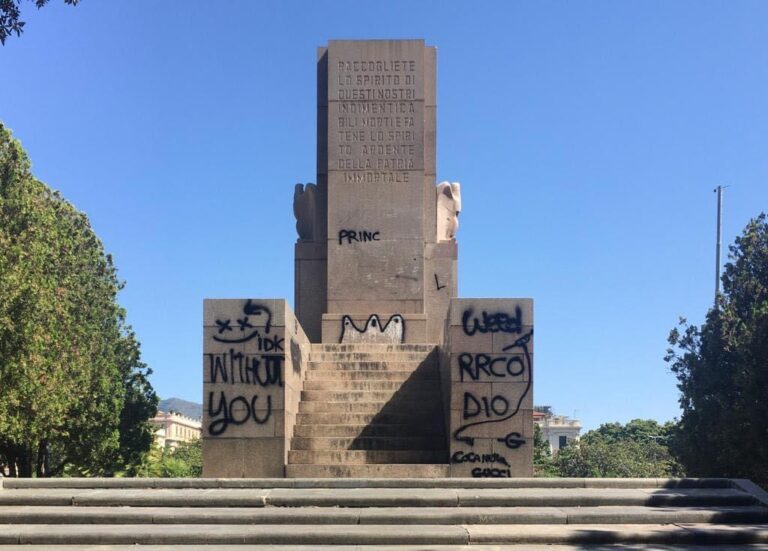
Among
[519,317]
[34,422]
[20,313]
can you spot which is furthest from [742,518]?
[34,422]

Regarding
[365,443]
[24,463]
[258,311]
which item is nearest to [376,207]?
[258,311]

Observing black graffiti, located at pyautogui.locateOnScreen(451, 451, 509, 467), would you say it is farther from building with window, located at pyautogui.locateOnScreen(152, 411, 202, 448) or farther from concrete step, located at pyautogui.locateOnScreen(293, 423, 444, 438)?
building with window, located at pyautogui.locateOnScreen(152, 411, 202, 448)

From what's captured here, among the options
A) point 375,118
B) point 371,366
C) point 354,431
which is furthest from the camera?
point 375,118

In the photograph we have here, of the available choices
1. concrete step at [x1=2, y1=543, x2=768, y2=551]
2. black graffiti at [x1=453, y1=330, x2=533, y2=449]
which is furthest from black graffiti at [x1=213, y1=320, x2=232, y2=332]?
concrete step at [x1=2, y1=543, x2=768, y2=551]

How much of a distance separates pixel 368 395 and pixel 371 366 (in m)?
1.08

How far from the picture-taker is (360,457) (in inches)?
531

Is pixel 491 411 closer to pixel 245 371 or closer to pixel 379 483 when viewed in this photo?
pixel 379 483

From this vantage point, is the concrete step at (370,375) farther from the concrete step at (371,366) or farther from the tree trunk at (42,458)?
the tree trunk at (42,458)

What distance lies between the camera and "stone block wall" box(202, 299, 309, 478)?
42.9ft

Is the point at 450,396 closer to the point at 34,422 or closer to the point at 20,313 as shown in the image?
the point at 20,313

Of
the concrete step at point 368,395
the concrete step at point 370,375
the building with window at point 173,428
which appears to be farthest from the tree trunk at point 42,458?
the building with window at point 173,428

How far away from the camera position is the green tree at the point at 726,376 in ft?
72.8

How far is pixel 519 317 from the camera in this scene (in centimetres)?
1343

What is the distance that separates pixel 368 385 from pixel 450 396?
8.99 feet
